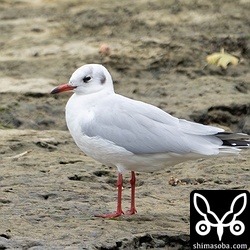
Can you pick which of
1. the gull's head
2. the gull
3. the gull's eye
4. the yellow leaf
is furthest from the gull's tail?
the yellow leaf

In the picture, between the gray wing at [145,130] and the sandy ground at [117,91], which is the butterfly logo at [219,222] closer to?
the sandy ground at [117,91]

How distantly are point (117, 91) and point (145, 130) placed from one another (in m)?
4.21

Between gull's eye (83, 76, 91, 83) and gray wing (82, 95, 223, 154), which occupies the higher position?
gull's eye (83, 76, 91, 83)

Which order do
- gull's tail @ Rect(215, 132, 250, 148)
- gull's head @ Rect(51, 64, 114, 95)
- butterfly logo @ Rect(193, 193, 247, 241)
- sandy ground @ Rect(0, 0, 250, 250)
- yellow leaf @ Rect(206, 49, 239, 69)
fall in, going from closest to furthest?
butterfly logo @ Rect(193, 193, 247, 241) → sandy ground @ Rect(0, 0, 250, 250) → gull's tail @ Rect(215, 132, 250, 148) → gull's head @ Rect(51, 64, 114, 95) → yellow leaf @ Rect(206, 49, 239, 69)

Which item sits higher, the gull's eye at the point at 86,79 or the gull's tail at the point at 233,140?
the gull's eye at the point at 86,79

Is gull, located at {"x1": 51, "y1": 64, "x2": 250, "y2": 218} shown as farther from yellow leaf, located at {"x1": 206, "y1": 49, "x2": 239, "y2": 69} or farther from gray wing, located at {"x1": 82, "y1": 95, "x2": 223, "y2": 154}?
yellow leaf, located at {"x1": 206, "y1": 49, "x2": 239, "y2": 69}

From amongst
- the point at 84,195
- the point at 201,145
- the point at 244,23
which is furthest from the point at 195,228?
the point at 244,23

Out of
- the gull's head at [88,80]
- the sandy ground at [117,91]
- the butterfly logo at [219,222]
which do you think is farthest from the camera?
the gull's head at [88,80]

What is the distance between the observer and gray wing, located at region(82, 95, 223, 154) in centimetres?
648

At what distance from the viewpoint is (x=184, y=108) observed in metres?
9.95

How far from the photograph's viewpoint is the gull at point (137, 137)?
6484 millimetres

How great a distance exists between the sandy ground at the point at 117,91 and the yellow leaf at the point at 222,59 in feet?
0.28

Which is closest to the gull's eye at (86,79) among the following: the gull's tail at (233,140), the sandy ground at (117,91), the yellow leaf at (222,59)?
the sandy ground at (117,91)

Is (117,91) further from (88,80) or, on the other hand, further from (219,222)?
(219,222)
